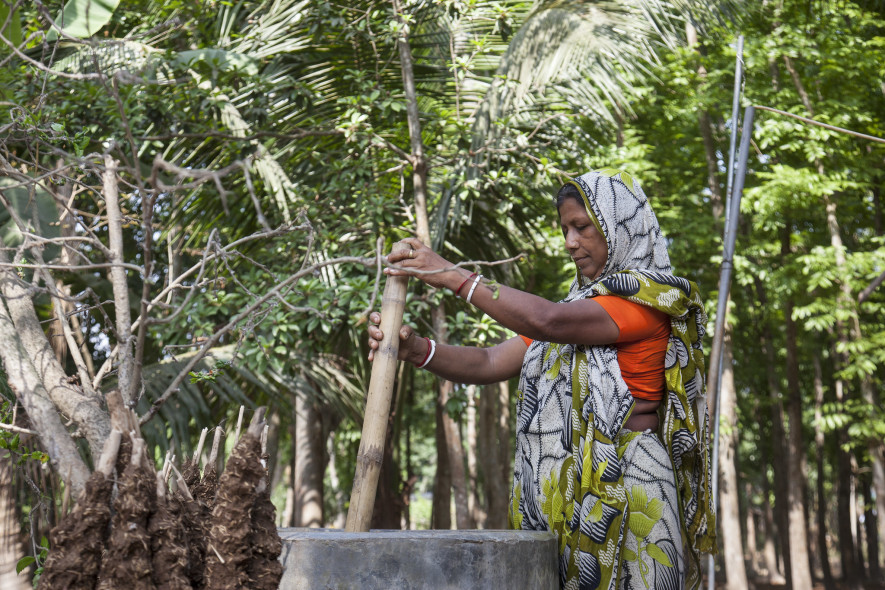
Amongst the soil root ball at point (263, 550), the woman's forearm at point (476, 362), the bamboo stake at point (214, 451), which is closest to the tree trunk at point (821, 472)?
the woman's forearm at point (476, 362)

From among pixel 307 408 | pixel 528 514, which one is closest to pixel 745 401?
pixel 307 408

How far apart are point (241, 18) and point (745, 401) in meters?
15.3

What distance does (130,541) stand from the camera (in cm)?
150

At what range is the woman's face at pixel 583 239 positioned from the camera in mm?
2496

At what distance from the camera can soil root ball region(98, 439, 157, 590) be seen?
1.50m

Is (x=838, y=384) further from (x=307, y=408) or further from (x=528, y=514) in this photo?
(x=528, y=514)

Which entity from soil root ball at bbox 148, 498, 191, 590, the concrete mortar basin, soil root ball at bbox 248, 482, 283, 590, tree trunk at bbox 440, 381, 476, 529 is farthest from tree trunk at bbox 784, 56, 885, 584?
soil root ball at bbox 148, 498, 191, 590

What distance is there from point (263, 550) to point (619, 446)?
1123mm

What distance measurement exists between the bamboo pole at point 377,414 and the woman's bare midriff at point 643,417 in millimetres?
721

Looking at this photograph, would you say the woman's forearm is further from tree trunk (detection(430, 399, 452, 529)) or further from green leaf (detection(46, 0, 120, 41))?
tree trunk (detection(430, 399, 452, 529))

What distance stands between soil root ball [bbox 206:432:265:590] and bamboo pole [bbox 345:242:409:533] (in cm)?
59

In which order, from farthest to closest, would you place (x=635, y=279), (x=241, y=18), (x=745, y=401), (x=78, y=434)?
1. (x=745, y=401)
2. (x=241, y=18)
3. (x=78, y=434)
4. (x=635, y=279)

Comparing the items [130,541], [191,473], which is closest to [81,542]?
[130,541]

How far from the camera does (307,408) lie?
9.10m
